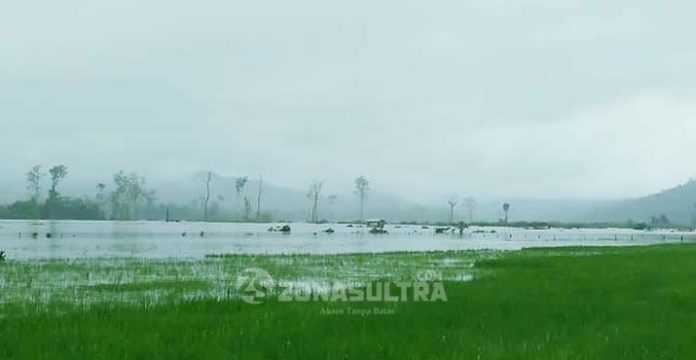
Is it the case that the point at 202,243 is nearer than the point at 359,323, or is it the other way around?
the point at 359,323

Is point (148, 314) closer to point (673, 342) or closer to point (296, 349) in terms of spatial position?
point (296, 349)

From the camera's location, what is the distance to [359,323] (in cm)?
1265

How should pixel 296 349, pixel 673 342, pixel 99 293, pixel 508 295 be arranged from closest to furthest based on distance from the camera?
pixel 296 349 < pixel 673 342 < pixel 508 295 < pixel 99 293

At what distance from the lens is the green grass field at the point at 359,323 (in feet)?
33.4

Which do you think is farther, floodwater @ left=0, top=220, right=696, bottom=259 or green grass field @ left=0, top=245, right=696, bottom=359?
floodwater @ left=0, top=220, right=696, bottom=259

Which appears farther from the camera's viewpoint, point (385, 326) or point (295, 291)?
point (295, 291)

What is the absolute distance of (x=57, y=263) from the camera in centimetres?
3058

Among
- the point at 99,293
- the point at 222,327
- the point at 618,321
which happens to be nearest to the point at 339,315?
the point at 222,327

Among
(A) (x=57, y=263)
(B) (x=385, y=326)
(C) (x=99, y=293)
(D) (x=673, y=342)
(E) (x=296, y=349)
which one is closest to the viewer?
(E) (x=296, y=349)

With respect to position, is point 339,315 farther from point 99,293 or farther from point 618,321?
point 99,293

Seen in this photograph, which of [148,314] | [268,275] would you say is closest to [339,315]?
[148,314]

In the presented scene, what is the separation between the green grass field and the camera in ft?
33.4

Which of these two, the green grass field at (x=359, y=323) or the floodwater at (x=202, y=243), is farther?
the floodwater at (x=202, y=243)

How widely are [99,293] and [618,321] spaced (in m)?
13.2
